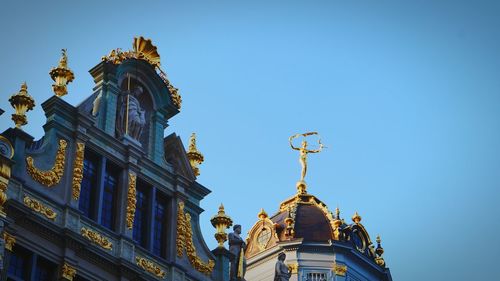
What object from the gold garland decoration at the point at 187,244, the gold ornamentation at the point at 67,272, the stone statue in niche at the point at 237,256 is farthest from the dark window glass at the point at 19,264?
the stone statue in niche at the point at 237,256

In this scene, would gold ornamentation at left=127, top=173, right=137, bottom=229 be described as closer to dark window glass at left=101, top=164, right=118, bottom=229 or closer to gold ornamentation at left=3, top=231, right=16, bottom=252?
dark window glass at left=101, top=164, right=118, bottom=229

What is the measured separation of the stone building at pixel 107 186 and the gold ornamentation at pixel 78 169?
0.11ft

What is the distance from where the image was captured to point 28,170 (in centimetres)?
3900

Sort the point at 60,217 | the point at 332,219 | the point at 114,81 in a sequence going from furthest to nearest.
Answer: the point at 332,219 < the point at 114,81 < the point at 60,217

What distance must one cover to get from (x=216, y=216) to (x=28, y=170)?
28.6 feet

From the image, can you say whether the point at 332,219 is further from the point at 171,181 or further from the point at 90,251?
the point at 90,251

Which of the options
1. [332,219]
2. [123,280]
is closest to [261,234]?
[332,219]

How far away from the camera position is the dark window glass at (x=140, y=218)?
139ft

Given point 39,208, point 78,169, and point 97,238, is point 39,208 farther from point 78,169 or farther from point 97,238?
point 78,169

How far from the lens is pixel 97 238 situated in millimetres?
39750

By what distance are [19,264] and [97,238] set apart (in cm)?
318

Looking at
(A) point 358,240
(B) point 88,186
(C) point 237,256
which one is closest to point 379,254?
(A) point 358,240

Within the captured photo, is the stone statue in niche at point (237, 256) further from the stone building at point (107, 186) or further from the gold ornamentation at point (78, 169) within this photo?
the gold ornamentation at point (78, 169)

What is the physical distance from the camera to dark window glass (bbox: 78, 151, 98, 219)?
40.6 meters
